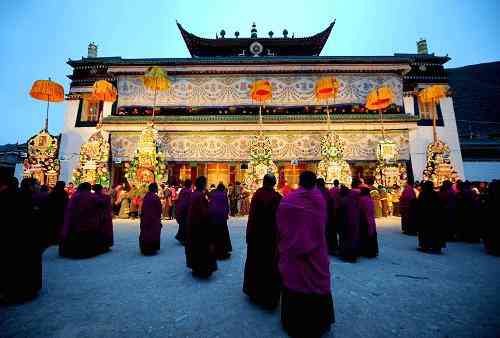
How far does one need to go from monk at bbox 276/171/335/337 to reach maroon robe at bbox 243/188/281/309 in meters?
0.51

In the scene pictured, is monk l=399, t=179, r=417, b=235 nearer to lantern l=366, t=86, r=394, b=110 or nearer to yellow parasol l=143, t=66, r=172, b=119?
lantern l=366, t=86, r=394, b=110

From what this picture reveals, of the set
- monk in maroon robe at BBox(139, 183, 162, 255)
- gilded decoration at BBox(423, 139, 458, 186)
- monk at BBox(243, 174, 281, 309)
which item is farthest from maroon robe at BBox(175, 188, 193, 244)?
gilded decoration at BBox(423, 139, 458, 186)

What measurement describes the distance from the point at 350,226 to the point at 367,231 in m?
0.48

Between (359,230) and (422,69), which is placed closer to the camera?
(359,230)

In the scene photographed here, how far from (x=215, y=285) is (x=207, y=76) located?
13613 mm

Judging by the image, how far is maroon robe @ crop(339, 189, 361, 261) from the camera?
4973 millimetres

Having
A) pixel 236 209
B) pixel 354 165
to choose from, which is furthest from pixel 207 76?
pixel 354 165

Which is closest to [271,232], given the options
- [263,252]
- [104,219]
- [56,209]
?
[263,252]

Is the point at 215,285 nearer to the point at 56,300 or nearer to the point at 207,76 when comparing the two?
the point at 56,300

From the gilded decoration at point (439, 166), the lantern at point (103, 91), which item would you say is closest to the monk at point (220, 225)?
the lantern at point (103, 91)

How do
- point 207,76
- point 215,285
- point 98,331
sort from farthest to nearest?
1. point 207,76
2. point 215,285
3. point 98,331

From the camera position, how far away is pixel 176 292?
3299 millimetres

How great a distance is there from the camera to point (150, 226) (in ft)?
18.2

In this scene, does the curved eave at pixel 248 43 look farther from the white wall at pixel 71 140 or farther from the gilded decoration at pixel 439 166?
the gilded decoration at pixel 439 166
